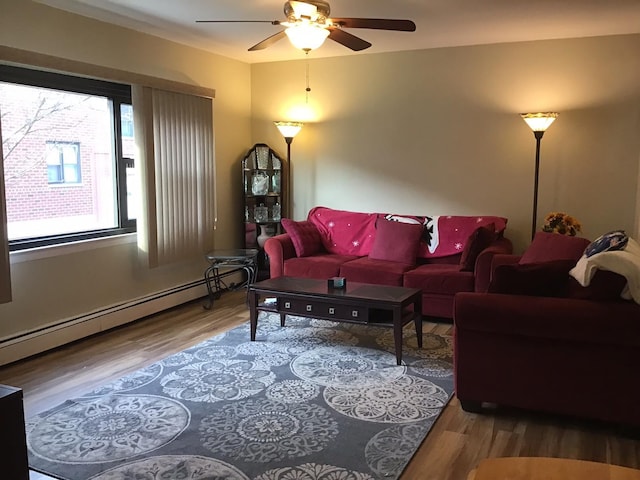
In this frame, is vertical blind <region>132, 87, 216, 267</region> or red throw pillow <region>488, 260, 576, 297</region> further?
vertical blind <region>132, 87, 216, 267</region>

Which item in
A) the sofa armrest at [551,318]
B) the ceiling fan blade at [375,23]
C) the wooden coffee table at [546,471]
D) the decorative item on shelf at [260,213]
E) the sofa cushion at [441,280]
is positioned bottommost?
the sofa cushion at [441,280]

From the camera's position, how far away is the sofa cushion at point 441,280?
184 inches

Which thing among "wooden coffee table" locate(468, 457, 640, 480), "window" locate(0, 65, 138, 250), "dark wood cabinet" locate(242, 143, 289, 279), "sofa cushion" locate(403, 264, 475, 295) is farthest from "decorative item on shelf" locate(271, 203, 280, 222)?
"wooden coffee table" locate(468, 457, 640, 480)

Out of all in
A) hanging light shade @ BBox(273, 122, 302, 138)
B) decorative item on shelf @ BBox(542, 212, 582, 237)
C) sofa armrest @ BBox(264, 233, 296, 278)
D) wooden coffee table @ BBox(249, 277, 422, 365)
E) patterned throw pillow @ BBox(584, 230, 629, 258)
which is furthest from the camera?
hanging light shade @ BBox(273, 122, 302, 138)

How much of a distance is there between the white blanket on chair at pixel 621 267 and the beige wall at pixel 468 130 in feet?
8.01

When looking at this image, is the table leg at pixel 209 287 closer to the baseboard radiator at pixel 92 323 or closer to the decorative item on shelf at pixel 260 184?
the baseboard radiator at pixel 92 323

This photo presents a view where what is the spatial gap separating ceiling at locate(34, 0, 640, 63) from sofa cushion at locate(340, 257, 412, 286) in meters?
1.98

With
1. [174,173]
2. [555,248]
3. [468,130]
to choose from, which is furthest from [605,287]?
[174,173]

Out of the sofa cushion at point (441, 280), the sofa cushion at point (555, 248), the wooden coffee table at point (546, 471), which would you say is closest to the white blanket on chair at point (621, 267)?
the sofa cushion at point (555, 248)

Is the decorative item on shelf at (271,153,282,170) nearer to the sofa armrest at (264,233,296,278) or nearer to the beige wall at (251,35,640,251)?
the beige wall at (251,35,640,251)

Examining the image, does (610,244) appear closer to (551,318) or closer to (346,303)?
(551,318)

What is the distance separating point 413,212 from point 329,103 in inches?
57.7

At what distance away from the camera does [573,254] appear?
12.0 ft

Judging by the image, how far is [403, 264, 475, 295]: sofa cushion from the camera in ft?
15.3
